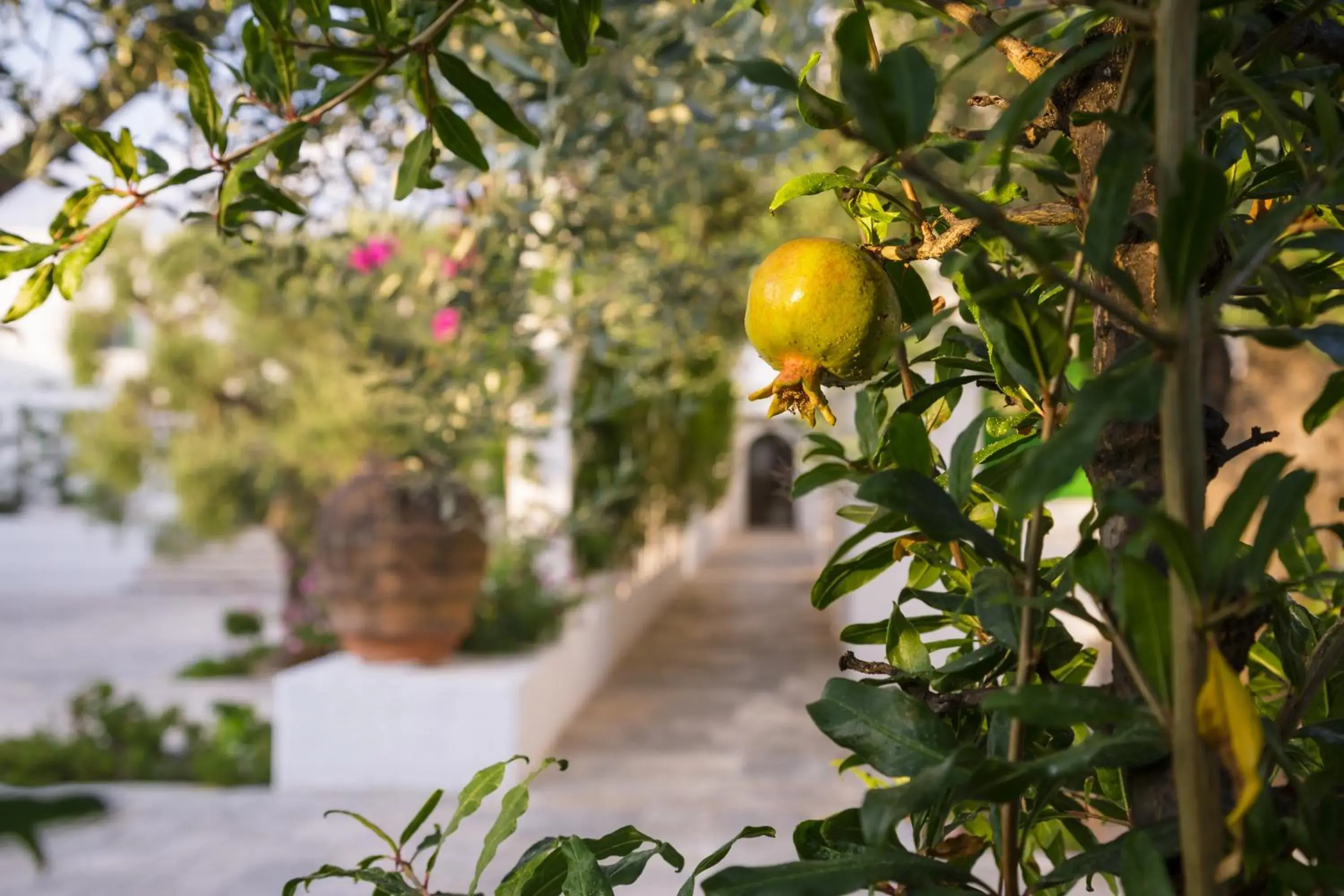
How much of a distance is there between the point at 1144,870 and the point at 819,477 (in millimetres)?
213

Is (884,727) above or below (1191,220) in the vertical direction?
below

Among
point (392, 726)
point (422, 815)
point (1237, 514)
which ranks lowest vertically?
point (392, 726)

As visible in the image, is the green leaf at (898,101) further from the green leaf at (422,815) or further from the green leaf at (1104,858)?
the green leaf at (422,815)

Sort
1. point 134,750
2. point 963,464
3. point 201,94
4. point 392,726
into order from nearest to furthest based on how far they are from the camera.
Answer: point 963,464 < point 201,94 < point 392,726 < point 134,750

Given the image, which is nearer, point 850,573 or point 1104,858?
point 1104,858

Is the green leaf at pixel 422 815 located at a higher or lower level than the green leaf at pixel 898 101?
lower

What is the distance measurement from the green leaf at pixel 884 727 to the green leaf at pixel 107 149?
536 mm

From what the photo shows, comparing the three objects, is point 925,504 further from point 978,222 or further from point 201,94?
point 201,94

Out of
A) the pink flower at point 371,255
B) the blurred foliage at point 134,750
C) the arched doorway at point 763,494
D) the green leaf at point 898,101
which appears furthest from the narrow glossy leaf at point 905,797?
the arched doorway at point 763,494

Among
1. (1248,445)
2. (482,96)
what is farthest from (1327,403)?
(482,96)

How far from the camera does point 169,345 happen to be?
8273 millimetres

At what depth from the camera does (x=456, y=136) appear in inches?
28.4

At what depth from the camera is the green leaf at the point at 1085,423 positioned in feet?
1.27

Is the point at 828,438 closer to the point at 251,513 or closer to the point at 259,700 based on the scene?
the point at 259,700
